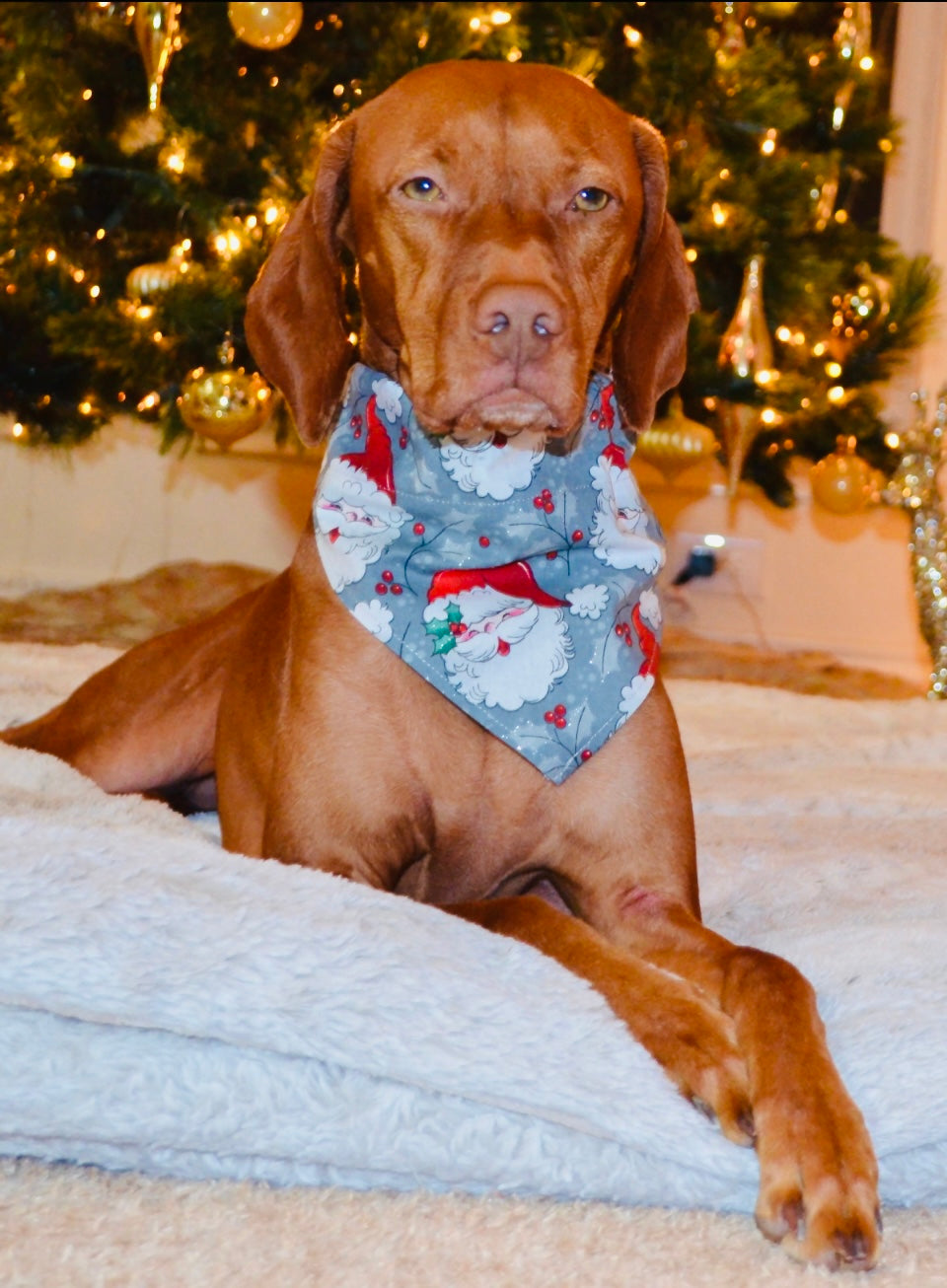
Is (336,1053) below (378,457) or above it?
below

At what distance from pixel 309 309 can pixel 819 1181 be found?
1402 millimetres

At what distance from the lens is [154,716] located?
276cm

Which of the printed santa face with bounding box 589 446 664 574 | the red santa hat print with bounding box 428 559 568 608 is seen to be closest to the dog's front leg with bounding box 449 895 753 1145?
the red santa hat print with bounding box 428 559 568 608

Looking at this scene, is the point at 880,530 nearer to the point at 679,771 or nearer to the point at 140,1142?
the point at 679,771

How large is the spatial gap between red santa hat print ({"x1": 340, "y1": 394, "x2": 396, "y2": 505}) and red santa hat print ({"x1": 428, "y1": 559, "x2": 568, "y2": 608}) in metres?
0.13

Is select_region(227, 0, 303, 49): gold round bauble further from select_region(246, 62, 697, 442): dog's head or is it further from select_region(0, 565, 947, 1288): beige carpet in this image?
select_region(0, 565, 947, 1288): beige carpet

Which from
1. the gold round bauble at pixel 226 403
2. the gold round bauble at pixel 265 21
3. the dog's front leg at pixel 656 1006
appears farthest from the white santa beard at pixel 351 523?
the gold round bauble at pixel 265 21

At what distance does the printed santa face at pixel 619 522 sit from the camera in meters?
2.26

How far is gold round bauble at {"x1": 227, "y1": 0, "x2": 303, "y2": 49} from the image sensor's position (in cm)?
393

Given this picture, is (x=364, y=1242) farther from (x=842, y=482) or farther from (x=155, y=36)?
(x=842, y=482)

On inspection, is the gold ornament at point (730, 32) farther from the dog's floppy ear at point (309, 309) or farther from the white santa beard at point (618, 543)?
the white santa beard at point (618, 543)

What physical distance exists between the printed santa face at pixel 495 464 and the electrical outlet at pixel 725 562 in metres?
3.64

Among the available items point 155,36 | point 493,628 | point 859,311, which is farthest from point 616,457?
point 859,311

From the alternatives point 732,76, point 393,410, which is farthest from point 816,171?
point 393,410
